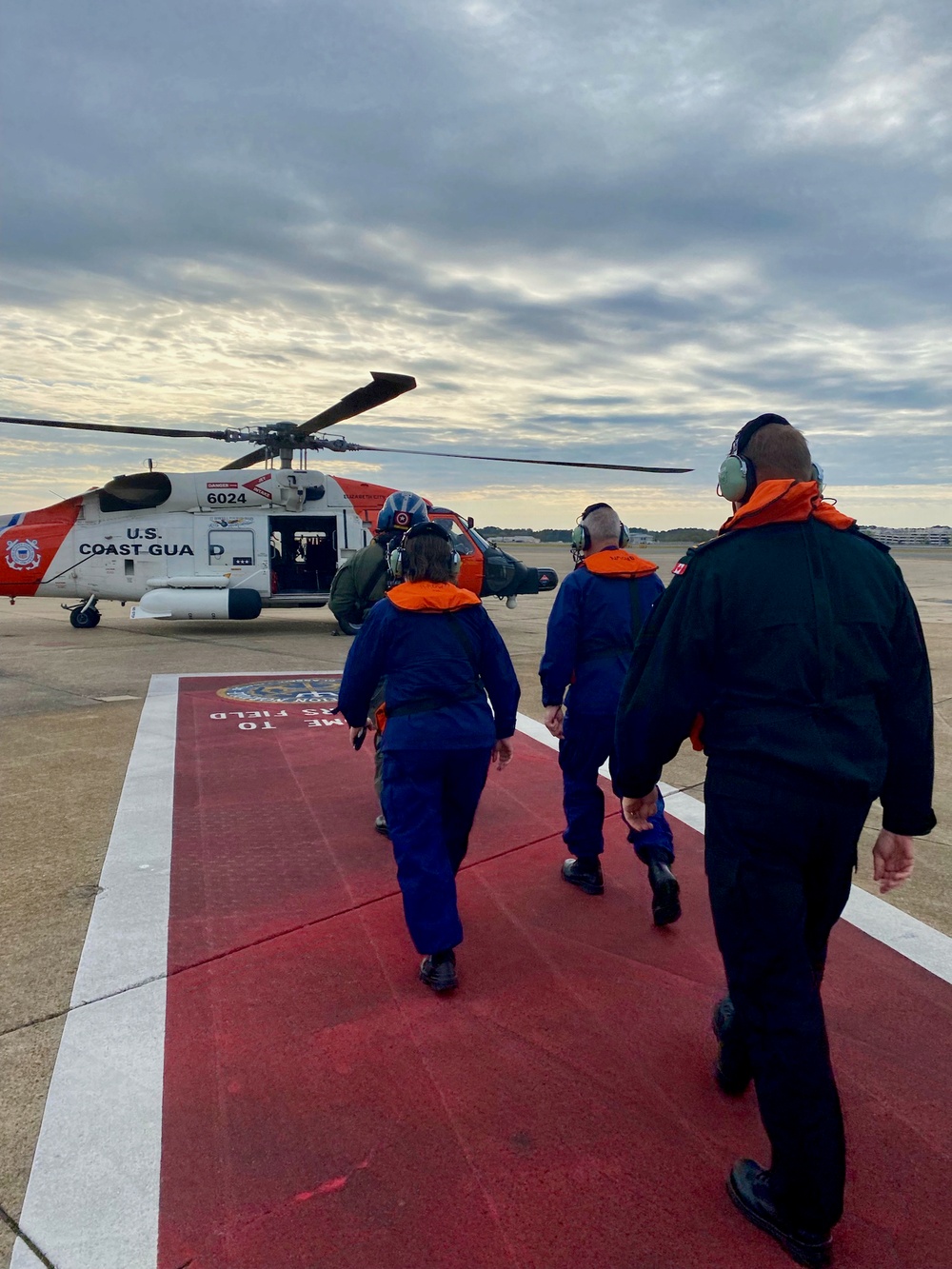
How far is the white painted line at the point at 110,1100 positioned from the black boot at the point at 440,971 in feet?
3.25

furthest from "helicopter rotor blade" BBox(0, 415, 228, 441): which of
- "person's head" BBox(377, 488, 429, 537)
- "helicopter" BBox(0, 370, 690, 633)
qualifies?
"person's head" BBox(377, 488, 429, 537)

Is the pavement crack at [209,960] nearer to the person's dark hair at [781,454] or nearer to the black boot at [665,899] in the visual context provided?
the black boot at [665,899]

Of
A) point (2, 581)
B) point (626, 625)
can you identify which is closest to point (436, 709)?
point (626, 625)

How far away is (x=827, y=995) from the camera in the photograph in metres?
3.16

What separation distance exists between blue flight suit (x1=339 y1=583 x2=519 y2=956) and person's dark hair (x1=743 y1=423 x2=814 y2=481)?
1.45 metres

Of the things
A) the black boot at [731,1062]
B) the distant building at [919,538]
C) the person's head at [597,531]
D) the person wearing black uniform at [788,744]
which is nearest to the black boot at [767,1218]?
the person wearing black uniform at [788,744]

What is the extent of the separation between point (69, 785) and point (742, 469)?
5.13 meters

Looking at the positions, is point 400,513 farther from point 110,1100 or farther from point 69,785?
point 110,1100

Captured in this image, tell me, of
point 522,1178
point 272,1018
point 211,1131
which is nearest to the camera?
point 522,1178

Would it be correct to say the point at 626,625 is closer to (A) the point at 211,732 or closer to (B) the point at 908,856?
(B) the point at 908,856

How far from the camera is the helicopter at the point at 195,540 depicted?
14.2m

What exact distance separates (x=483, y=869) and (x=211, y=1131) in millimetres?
2181

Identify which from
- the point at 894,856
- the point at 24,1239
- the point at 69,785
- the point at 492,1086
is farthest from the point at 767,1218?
the point at 69,785

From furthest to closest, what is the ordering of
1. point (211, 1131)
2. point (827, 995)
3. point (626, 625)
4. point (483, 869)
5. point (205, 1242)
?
point (483, 869)
point (626, 625)
point (827, 995)
point (211, 1131)
point (205, 1242)
